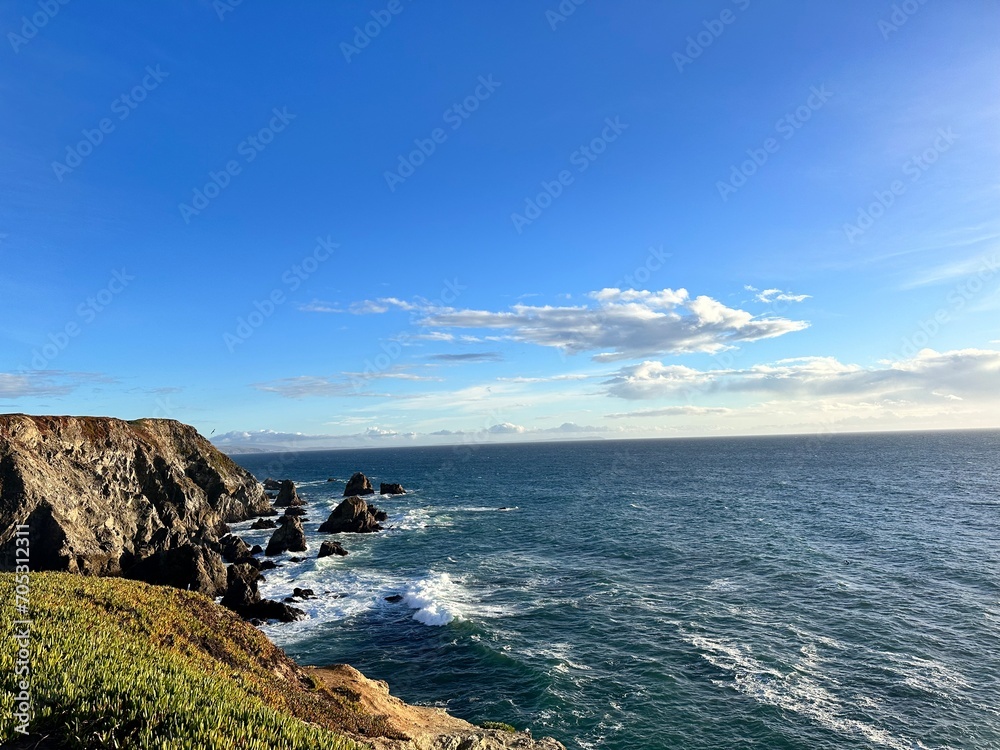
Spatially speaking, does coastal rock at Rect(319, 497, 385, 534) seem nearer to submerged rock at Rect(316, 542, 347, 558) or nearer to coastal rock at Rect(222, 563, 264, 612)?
submerged rock at Rect(316, 542, 347, 558)

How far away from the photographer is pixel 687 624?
34969mm

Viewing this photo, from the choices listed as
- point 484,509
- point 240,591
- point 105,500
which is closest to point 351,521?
point 484,509

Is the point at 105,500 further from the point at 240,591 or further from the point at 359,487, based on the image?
the point at 359,487

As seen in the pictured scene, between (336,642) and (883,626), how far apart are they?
35.5 m

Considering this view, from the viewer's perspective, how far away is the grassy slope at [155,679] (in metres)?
10.1

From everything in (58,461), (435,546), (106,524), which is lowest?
(435,546)

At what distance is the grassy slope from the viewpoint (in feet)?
33.1

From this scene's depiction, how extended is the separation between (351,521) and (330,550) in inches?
550

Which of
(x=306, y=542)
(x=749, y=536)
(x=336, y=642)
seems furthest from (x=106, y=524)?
(x=749, y=536)

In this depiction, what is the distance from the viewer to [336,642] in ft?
112

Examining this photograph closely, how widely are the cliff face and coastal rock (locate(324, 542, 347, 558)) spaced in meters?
11.5

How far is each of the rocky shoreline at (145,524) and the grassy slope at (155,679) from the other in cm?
404

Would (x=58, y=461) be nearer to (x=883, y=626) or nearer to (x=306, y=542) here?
(x=306, y=542)

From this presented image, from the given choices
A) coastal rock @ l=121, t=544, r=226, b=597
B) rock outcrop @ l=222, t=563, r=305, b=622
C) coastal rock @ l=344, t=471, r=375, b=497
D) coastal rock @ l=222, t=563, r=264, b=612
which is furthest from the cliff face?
coastal rock @ l=344, t=471, r=375, b=497
